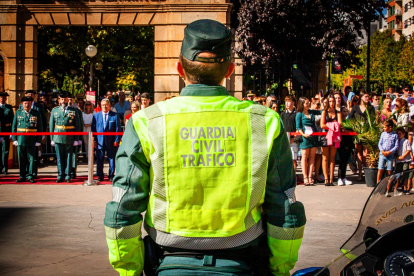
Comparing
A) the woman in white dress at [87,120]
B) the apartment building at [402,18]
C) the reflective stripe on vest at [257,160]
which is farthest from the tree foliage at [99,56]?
the apartment building at [402,18]

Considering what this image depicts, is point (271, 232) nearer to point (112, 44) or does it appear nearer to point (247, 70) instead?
point (247, 70)

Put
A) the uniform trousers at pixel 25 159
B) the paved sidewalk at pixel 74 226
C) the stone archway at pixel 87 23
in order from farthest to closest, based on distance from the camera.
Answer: the stone archway at pixel 87 23 → the uniform trousers at pixel 25 159 → the paved sidewalk at pixel 74 226

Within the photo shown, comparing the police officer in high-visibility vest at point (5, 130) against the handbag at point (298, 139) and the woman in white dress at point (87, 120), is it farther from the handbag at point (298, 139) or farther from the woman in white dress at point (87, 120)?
the handbag at point (298, 139)

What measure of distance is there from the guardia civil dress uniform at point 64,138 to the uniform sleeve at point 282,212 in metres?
10.4

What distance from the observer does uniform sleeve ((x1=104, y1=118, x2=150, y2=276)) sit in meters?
2.35

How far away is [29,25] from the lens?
1584cm

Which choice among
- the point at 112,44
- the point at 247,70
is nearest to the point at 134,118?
the point at 247,70

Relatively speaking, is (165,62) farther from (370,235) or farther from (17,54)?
(370,235)

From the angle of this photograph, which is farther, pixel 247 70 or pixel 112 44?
pixel 112 44

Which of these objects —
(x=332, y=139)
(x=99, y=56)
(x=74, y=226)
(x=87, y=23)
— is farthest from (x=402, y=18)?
(x=74, y=226)

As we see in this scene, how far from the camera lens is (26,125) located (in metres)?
12.8

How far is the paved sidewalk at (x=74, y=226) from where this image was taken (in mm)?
6055

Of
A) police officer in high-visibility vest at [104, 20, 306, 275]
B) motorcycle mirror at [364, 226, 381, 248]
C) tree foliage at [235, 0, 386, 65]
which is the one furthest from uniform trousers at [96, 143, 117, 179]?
police officer in high-visibility vest at [104, 20, 306, 275]

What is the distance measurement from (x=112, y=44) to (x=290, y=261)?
96.0 ft
